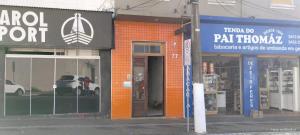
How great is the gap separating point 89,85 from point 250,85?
6.93 meters

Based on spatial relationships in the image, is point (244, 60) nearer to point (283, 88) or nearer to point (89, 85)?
point (283, 88)

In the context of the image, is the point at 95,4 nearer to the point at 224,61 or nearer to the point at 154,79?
the point at 154,79

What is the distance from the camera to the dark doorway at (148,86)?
17531mm

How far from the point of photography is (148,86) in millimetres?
17859

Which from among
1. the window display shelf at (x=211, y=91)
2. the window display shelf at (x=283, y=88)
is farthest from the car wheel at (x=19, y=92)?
the window display shelf at (x=283, y=88)

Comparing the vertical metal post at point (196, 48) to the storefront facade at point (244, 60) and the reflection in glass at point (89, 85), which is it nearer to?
the storefront facade at point (244, 60)

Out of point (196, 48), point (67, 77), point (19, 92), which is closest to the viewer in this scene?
point (196, 48)

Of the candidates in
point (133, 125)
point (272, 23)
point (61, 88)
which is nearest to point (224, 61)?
point (272, 23)

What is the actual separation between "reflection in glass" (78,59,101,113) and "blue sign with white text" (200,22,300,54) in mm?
4518

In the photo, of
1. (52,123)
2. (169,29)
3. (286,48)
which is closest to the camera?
(52,123)

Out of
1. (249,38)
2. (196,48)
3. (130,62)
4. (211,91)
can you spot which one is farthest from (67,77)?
(249,38)

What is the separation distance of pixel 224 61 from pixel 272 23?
263 cm

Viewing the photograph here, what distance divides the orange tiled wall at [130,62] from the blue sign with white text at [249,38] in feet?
4.22

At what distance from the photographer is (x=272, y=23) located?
740 inches
